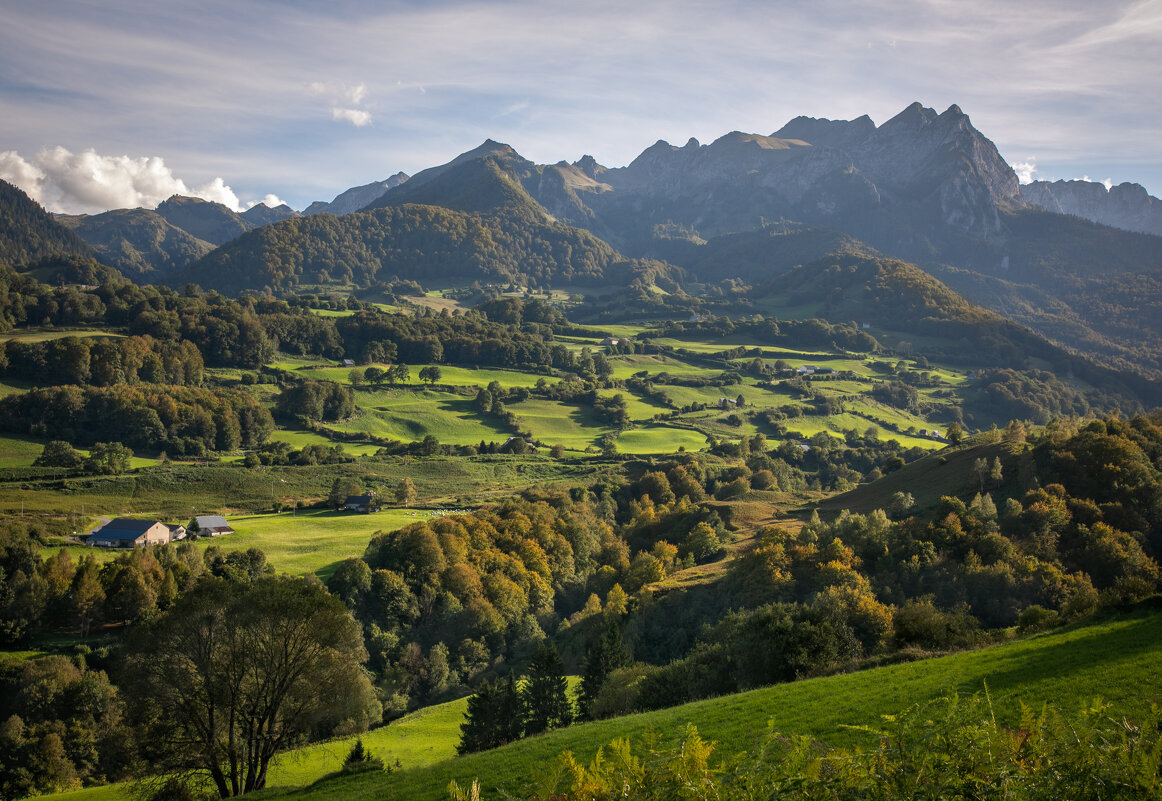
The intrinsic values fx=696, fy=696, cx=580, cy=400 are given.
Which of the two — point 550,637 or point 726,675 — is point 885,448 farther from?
point 726,675

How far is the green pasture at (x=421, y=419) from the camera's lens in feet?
375

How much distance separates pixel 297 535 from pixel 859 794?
67157mm

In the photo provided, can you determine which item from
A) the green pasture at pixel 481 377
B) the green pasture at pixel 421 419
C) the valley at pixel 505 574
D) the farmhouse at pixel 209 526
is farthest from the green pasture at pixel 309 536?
the green pasture at pixel 481 377

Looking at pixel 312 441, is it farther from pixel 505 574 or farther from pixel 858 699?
pixel 858 699

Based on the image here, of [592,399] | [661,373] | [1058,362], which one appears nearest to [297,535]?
[592,399]

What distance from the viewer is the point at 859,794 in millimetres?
8008

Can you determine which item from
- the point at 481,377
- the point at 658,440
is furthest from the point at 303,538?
the point at 481,377

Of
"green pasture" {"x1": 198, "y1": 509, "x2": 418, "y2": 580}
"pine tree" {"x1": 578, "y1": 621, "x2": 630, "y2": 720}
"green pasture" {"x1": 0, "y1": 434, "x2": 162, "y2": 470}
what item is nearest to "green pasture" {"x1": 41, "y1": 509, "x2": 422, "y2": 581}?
"green pasture" {"x1": 198, "y1": 509, "x2": 418, "y2": 580}

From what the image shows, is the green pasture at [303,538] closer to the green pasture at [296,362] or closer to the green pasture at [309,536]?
the green pasture at [309,536]

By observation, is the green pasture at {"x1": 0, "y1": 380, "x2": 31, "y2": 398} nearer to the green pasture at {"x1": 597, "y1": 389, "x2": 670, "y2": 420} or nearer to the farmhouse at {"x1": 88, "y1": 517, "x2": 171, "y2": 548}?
the farmhouse at {"x1": 88, "y1": 517, "x2": 171, "y2": 548}

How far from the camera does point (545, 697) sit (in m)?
34.8

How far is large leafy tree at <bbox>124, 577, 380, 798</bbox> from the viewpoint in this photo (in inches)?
968

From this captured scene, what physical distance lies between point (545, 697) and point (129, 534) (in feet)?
153

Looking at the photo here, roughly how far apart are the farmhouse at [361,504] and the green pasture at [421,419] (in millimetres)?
31527
